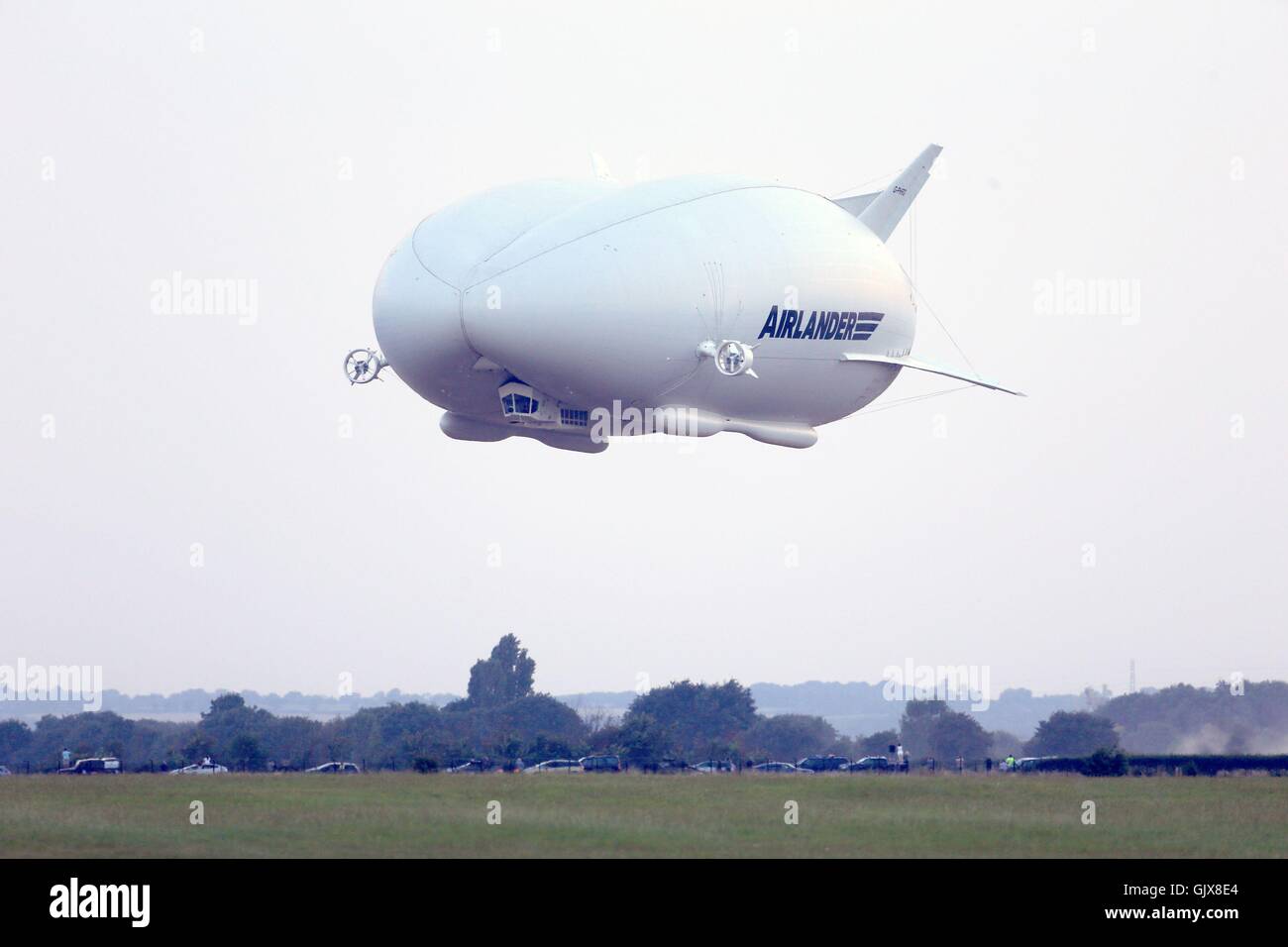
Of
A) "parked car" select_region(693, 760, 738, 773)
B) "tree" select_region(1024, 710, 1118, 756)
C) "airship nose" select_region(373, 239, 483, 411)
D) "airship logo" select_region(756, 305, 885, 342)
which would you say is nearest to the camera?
"airship nose" select_region(373, 239, 483, 411)

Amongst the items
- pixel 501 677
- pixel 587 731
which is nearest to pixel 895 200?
pixel 587 731

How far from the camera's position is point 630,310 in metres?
46.2

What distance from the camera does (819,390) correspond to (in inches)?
2170

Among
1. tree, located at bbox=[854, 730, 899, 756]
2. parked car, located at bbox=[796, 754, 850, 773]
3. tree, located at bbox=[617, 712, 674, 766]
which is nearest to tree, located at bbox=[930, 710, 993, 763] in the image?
tree, located at bbox=[854, 730, 899, 756]

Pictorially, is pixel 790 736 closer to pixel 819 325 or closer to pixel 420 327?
pixel 819 325

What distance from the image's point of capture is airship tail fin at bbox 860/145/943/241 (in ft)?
191

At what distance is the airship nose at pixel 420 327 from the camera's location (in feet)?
153

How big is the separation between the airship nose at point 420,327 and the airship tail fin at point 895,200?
1375cm

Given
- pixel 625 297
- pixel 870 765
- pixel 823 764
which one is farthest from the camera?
pixel 823 764

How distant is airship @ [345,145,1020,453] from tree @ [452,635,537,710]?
128ft

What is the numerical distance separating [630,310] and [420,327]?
5140 mm

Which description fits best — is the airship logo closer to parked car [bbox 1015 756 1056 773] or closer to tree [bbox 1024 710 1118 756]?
parked car [bbox 1015 756 1056 773]
